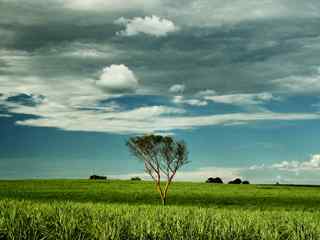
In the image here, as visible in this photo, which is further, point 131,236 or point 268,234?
point 268,234

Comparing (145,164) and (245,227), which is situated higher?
(145,164)

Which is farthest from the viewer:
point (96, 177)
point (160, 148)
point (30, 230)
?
point (96, 177)

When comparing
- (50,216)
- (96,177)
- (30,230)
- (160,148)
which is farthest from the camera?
(96,177)

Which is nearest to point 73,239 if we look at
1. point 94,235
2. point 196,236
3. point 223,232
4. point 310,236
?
point 94,235

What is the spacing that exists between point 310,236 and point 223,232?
325 cm

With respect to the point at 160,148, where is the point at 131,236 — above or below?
below

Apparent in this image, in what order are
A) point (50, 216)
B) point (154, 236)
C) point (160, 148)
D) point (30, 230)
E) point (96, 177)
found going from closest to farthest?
point (154, 236) < point (30, 230) < point (50, 216) < point (160, 148) < point (96, 177)

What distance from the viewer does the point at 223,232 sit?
46.4 ft

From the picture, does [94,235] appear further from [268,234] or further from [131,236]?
[268,234]

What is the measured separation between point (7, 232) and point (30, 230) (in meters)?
0.73

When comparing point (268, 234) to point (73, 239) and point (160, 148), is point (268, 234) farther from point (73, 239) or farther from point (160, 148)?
point (160, 148)

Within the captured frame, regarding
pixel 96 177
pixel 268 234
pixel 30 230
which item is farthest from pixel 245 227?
pixel 96 177

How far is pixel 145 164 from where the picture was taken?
53000 millimetres

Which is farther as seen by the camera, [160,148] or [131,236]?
[160,148]
